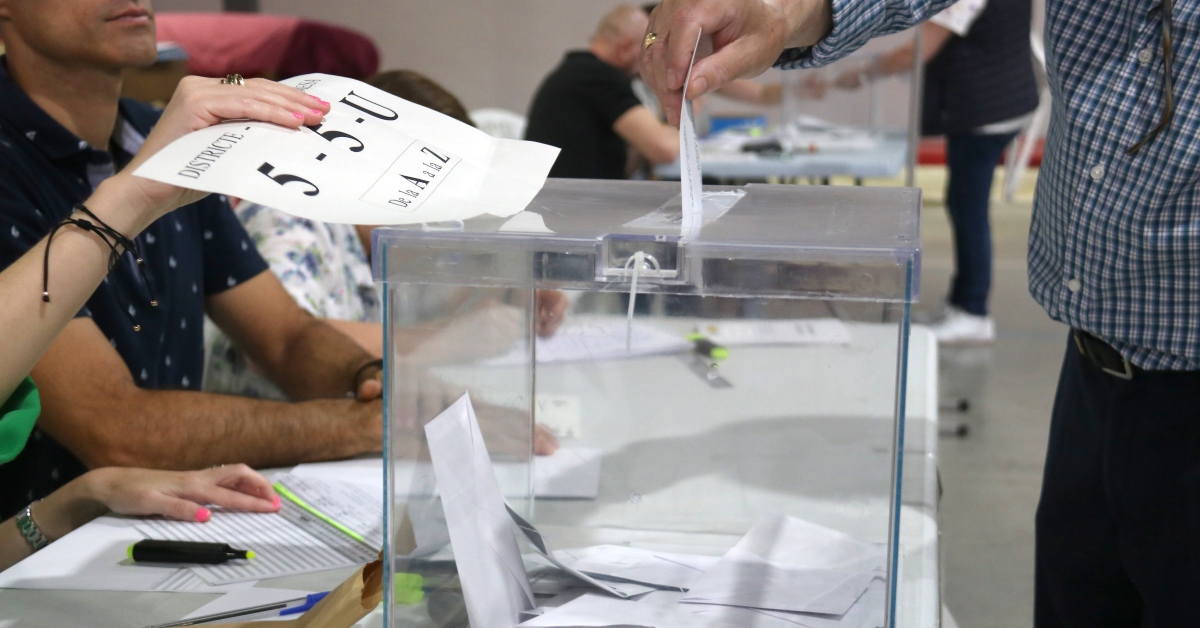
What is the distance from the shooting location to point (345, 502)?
102cm

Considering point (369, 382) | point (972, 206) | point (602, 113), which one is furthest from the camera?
point (972, 206)

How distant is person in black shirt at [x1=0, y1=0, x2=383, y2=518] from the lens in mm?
1160

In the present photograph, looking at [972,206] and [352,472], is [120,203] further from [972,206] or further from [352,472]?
[972,206]

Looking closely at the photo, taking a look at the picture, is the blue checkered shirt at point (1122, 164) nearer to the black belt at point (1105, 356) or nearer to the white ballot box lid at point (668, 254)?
the black belt at point (1105, 356)

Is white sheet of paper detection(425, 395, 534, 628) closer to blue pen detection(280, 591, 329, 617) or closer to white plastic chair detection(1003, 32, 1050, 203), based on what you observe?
blue pen detection(280, 591, 329, 617)

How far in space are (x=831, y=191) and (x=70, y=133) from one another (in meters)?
0.92

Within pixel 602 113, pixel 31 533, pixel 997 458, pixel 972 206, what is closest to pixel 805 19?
pixel 31 533

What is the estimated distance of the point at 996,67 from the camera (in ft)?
11.9

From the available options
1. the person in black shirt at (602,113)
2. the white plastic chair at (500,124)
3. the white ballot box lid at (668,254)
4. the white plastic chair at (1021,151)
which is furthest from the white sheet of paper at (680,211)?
the white plastic chair at (1021,151)

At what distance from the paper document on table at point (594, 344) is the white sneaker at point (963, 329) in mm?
3244

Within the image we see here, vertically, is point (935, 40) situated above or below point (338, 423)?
above

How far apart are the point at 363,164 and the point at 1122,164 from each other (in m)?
0.65

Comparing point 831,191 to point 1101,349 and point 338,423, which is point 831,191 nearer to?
point 1101,349

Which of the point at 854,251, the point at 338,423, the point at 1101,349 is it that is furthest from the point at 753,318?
the point at 338,423
